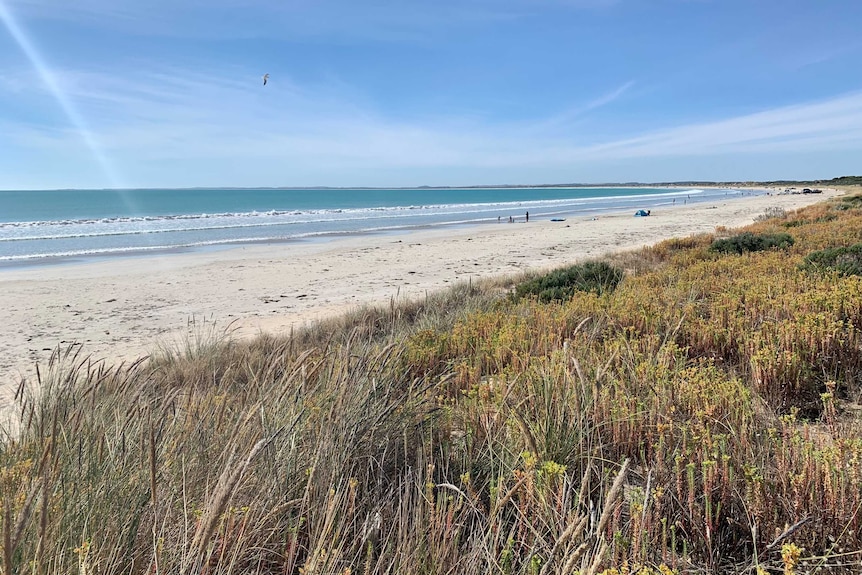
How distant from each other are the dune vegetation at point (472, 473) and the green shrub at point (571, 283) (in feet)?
13.1

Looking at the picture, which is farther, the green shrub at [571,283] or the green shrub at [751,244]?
the green shrub at [751,244]

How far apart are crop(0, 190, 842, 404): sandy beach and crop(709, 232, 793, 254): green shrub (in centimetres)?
520

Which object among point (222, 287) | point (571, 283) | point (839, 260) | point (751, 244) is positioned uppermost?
point (839, 260)

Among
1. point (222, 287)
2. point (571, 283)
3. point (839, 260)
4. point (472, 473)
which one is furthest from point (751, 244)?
point (222, 287)

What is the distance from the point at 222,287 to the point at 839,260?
45.2 feet

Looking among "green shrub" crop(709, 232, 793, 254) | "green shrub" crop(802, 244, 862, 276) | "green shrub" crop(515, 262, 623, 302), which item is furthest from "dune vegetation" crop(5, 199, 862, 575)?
"green shrub" crop(709, 232, 793, 254)

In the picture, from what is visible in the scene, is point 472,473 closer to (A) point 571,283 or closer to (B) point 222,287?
(A) point 571,283

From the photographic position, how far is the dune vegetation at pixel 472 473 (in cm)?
168

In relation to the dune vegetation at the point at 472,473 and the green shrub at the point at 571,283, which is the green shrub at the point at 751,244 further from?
the dune vegetation at the point at 472,473

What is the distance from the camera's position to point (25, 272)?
18.2 m

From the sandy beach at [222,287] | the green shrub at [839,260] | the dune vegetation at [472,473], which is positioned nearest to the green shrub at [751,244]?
the green shrub at [839,260]

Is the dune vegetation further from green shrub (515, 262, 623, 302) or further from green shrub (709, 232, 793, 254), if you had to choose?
green shrub (709, 232, 793, 254)

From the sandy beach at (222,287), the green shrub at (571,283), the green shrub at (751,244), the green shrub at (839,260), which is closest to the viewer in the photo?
the green shrub at (839,260)

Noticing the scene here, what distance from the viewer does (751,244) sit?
11.2 m
